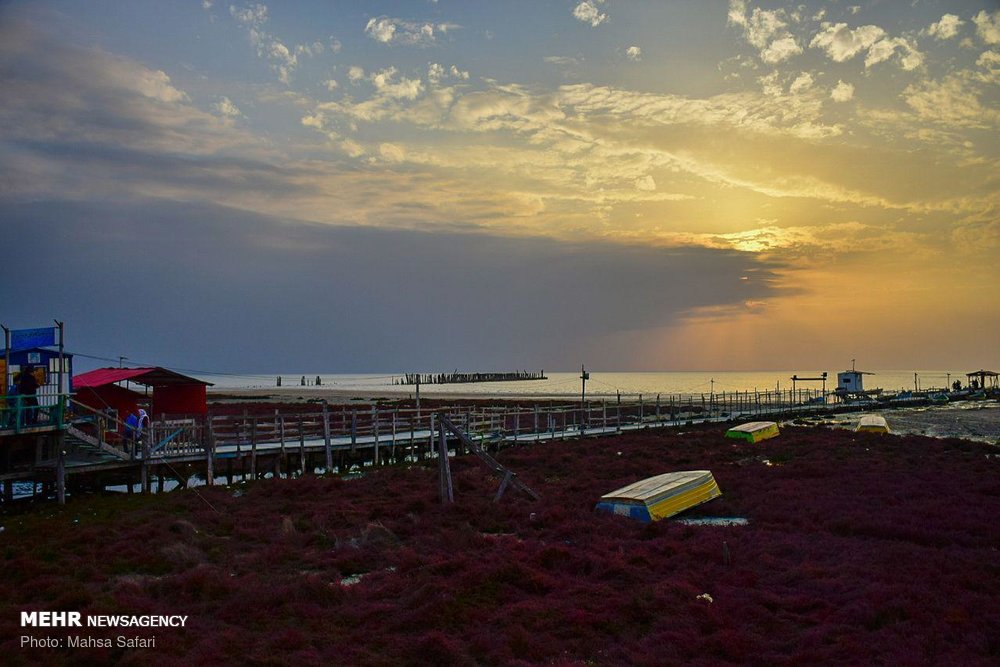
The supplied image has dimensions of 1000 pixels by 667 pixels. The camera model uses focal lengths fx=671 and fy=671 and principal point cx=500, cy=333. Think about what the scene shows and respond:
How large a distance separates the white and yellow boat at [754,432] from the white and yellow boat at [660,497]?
2109 centimetres

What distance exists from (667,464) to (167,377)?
929 inches

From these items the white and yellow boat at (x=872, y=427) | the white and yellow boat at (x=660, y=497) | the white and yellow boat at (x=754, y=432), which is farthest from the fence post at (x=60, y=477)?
the white and yellow boat at (x=872, y=427)

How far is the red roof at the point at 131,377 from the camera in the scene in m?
29.3

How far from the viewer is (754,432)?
4175cm

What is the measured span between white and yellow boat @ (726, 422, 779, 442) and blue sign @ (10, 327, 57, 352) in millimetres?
36067

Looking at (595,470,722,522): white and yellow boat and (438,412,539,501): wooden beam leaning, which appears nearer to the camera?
(595,470,722,522): white and yellow boat

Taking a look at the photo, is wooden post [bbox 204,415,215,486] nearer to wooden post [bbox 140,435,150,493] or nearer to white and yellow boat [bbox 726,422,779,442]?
wooden post [bbox 140,435,150,493]

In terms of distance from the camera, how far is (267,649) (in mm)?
9898

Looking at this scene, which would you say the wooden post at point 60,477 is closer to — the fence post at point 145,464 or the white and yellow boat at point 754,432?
the fence post at point 145,464

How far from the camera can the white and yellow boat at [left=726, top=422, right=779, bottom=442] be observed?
41.3m

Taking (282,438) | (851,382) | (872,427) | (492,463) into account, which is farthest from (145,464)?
(851,382)

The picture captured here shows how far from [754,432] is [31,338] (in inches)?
1484

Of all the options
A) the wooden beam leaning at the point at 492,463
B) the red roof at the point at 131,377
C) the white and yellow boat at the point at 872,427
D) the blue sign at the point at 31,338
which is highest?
the blue sign at the point at 31,338

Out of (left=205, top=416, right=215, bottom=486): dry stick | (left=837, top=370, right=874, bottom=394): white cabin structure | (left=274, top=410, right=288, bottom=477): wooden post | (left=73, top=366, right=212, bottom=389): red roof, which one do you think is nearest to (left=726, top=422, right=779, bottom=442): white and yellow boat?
(left=274, top=410, right=288, bottom=477): wooden post
